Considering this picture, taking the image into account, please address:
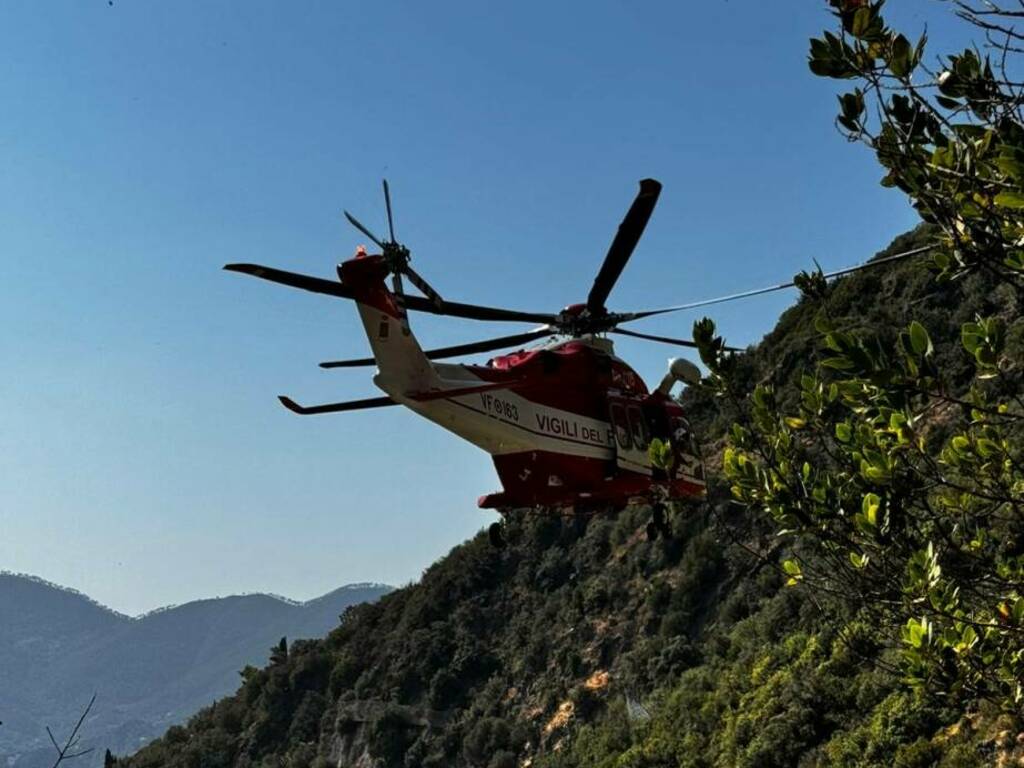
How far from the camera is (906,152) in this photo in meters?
4.08

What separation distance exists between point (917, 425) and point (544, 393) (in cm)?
1147

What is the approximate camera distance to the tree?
3.89 m

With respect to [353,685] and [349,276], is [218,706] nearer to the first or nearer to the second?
[353,685]

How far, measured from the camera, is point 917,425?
15.9 ft

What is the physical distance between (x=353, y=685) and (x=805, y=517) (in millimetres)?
45533

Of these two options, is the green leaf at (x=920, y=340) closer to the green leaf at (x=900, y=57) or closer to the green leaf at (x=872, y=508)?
the green leaf at (x=872, y=508)

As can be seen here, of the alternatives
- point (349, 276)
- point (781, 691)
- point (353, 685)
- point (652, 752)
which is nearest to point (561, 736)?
point (652, 752)

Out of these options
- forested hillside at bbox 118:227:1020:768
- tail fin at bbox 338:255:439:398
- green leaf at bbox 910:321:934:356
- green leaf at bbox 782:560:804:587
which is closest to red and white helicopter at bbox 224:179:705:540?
tail fin at bbox 338:255:439:398

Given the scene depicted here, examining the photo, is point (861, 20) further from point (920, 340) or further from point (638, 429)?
point (638, 429)

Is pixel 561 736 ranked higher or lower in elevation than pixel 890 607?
lower

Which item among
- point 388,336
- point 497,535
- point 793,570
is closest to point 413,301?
point 388,336

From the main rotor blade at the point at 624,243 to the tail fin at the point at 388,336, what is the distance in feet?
12.1

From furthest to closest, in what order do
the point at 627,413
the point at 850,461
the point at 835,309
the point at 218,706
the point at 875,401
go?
the point at 218,706 → the point at 835,309 → the point at 627,413 → the point at 850,461 → the point at 875,401

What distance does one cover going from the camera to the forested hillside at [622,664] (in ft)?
65.8
